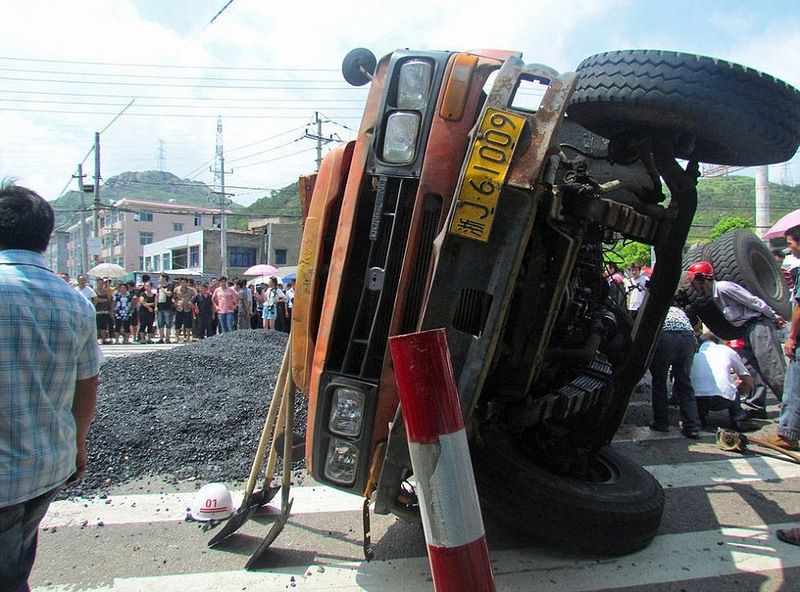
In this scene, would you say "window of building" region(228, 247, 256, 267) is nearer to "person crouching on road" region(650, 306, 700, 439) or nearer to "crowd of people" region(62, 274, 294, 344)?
"crowd of people" region(62, 274, 294, 344)

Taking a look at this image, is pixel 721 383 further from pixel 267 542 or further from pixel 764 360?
pixel 267 542

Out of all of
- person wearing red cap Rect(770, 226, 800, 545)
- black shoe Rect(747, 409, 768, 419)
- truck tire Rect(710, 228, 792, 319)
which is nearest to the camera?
person wearing red cap Rect(770, 226, 800, 545)

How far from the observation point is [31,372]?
1955mm

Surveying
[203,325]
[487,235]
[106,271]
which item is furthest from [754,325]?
[106,271]

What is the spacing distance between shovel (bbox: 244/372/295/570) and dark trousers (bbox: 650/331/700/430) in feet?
13.2

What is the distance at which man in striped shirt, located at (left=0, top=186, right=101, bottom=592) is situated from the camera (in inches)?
74.4

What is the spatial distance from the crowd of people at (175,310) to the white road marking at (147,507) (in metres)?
11.4

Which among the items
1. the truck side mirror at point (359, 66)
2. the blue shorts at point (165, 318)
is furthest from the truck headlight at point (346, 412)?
the blue shorts at point (165, 318)

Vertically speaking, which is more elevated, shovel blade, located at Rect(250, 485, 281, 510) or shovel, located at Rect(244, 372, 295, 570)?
shovel, located at Rect(244, 372, 295, 570)

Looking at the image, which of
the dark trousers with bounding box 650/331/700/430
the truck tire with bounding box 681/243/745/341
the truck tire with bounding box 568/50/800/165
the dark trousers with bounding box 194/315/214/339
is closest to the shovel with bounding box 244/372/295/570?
the truck tire with bounding box 568/50/800/165

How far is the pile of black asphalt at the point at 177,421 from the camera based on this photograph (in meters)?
4.35

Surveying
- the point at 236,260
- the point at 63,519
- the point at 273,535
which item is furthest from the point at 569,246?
the point at 236,260

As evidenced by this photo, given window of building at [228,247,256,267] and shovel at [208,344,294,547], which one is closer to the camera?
shovel at [208,344,294,547]

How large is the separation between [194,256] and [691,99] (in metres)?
59.0
